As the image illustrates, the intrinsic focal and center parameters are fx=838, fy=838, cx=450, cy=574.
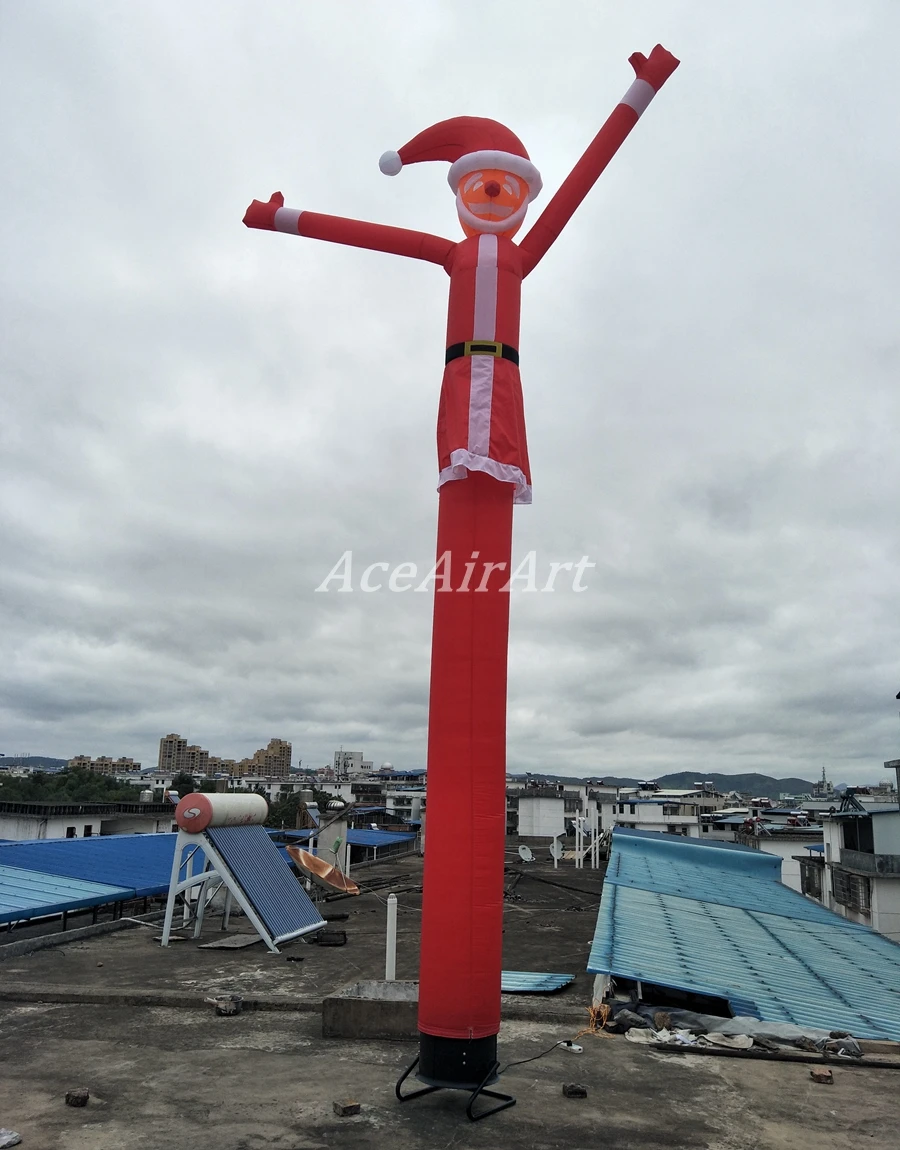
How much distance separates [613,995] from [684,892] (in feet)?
43.6

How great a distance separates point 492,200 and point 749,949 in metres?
15.5

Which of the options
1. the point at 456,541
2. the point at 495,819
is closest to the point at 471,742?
the point at 495,819

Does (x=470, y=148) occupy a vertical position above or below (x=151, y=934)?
above

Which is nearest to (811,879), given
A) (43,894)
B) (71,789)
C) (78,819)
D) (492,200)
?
(43,894)

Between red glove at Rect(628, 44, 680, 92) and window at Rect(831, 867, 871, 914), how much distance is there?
26535 millimetres

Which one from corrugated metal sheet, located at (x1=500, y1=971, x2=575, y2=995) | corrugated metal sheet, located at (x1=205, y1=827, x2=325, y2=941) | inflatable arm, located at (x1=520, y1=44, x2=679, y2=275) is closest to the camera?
inflatable arm, located at (x1=520, y1=44, x2=679, y2=275)

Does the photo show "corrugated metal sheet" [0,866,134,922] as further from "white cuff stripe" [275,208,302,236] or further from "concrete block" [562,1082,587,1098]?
"white cuff stripe" [275,208,302,236]

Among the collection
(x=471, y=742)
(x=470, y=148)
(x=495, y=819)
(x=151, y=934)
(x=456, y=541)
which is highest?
(x=470, y=148)

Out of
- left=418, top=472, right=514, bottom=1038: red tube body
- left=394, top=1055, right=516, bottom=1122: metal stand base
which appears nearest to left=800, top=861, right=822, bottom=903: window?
left=394, top=1055, right=516, bottom=1122: metal stand base

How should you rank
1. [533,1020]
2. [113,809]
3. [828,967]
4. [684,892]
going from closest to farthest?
1. [533,1020]
2. [828,967]
3. [684,892]
4. [113,809]

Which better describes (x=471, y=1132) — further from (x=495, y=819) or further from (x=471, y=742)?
(x=471, y=742)

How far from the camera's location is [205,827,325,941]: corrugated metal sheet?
19.8 m

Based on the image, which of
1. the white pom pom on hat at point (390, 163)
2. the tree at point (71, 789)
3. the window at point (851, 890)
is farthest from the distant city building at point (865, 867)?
the tree at point (71, 789)

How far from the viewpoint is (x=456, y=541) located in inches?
415
